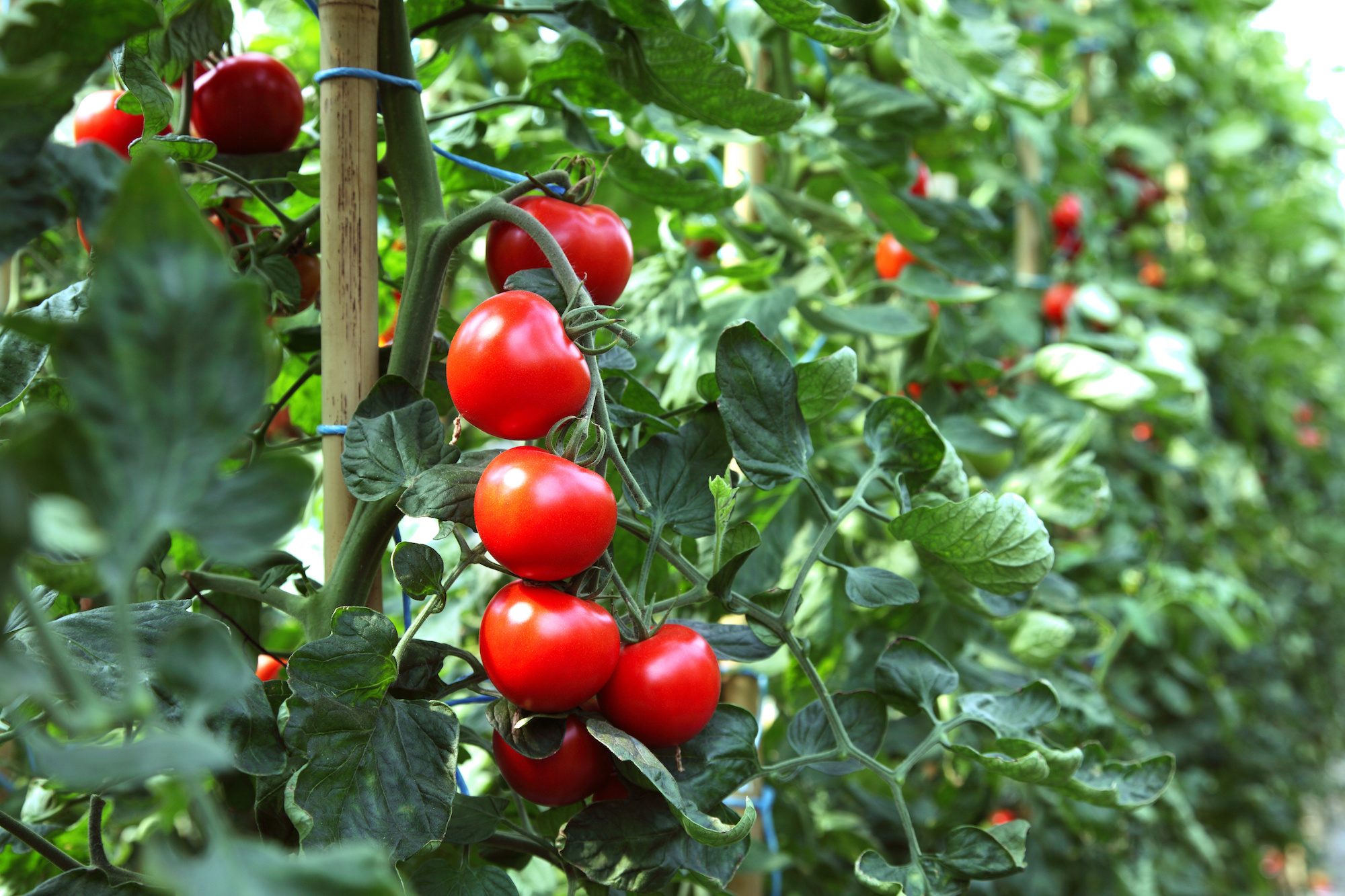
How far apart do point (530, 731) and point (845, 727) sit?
212 mm

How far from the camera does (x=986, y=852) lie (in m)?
0.49

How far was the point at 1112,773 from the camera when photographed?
1.84 ft

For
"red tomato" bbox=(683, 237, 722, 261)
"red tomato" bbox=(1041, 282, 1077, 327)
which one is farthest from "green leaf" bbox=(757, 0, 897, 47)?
"red tomato" bbox=(1041, 282, 1077, 327)

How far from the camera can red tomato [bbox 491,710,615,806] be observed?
17.3 inches

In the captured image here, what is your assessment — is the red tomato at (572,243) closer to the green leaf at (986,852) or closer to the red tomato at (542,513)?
the red tomato at (542,513)

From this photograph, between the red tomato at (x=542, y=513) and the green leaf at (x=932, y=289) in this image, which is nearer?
the red tomato at (x=542, y=513)

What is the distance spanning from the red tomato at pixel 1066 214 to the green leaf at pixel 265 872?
5.87ft

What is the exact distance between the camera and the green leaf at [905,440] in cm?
54

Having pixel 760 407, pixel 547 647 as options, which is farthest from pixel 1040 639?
pixel 547 647

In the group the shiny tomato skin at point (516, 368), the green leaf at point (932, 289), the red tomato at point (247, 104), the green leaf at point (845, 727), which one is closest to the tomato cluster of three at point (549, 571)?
the shiny tomato skin at point (516, 368)

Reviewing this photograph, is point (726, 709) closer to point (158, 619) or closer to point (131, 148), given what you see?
point (158, 619)

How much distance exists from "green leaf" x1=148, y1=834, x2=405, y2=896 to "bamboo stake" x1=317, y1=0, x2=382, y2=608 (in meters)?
0.29

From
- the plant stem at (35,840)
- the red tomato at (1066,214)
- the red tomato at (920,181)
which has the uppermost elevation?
the plant stem at (35,840)

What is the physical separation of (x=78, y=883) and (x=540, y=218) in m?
0.34
